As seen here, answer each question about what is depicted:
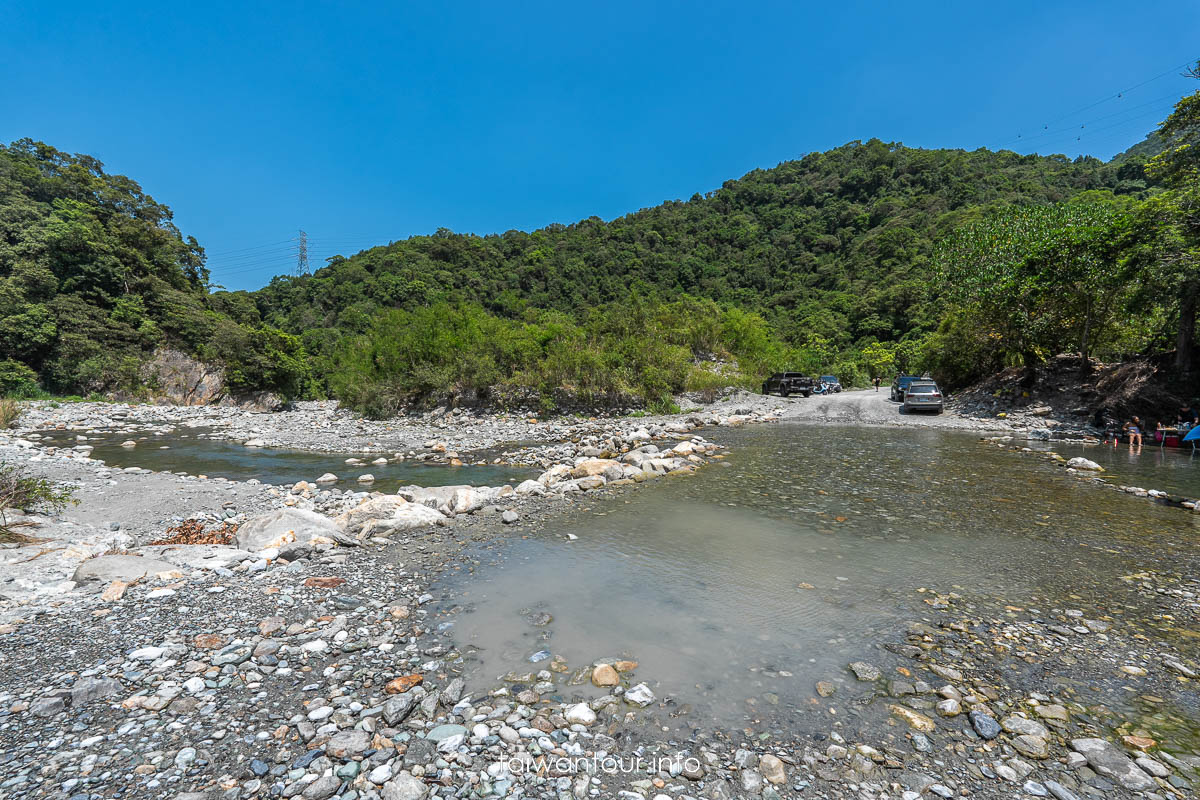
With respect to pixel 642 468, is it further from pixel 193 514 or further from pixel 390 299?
pixel 390 299

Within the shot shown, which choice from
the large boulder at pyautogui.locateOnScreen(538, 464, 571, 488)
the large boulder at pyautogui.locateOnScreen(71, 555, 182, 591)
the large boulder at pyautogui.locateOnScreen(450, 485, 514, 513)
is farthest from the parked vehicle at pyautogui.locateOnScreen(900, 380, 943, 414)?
the large boulder at pyautogui.locateOnScreen(71, 555, 182, 591)

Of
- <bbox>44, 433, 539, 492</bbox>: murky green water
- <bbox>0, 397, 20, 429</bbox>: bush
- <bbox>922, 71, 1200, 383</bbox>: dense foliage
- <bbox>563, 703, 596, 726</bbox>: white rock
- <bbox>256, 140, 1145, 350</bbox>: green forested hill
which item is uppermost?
<bbox>256, 140, 1145, 350</bbox>: green forested hill

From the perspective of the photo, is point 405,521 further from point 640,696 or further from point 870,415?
point 870,415

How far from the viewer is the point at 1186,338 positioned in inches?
684

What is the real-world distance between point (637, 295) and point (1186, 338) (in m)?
27.7

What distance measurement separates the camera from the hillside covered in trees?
23.6m

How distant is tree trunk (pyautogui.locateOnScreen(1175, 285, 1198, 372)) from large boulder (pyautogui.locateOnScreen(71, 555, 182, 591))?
29.1 meters

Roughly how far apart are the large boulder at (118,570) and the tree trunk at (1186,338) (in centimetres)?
2905

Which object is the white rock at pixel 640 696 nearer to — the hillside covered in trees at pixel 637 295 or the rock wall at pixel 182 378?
the hillside covered in trees at pixel 637 295

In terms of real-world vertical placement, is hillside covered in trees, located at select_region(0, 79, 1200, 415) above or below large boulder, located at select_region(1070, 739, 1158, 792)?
above

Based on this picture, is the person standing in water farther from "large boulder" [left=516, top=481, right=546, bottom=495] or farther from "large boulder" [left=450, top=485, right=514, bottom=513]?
"large boulder" [left=450, top=485, right=514, bottom=513]

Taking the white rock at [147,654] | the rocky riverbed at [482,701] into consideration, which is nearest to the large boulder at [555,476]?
the rocky riverbed at [482,701]

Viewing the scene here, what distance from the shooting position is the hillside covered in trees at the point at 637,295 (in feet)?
77.4

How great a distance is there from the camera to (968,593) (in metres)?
5.42
